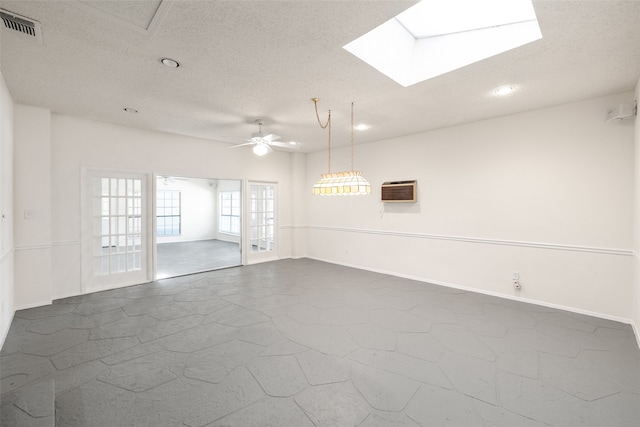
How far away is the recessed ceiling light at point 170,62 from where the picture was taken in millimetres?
2570

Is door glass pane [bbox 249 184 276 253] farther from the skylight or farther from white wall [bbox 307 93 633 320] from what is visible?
the skylight

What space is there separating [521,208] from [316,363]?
11.8ft

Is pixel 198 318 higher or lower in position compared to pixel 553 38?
lower

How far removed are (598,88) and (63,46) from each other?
5.39 meters

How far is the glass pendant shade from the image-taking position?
3.22m

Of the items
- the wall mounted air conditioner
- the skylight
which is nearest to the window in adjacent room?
the wall mounted air conditioner

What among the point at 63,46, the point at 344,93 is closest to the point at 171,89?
the point at 63,46

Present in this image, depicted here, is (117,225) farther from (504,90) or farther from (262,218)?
(504,90)

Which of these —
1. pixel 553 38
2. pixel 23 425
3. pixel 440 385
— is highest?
pixel 553 38

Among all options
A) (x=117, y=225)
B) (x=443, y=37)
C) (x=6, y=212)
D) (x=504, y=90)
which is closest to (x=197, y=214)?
(x=117, y=225)

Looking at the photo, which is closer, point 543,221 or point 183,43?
point 183,43

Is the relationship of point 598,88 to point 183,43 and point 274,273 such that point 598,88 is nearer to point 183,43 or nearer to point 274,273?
point 183,43

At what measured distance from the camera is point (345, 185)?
3260mm

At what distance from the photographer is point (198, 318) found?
11.3ft
